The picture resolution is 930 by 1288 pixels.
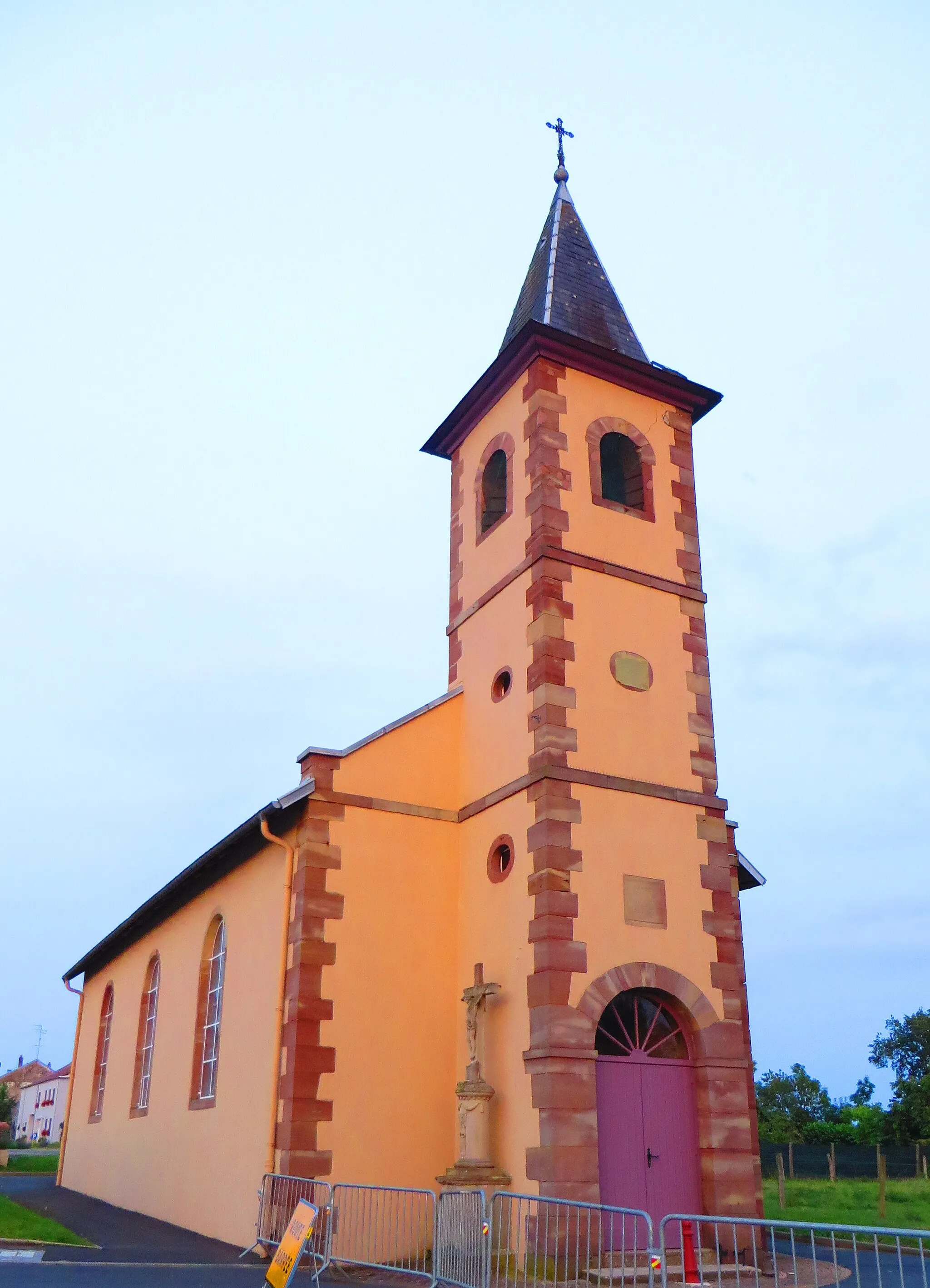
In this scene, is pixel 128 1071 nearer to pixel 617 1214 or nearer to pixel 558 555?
pixel 617 1214

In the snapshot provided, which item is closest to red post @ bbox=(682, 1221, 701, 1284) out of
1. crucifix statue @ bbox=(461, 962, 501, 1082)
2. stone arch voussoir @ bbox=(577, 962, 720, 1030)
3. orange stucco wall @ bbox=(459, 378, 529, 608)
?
stone arch voussoir @ bbox=(577, 962, 720, 1030)

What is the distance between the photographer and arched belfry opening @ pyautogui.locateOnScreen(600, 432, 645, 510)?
608 inches


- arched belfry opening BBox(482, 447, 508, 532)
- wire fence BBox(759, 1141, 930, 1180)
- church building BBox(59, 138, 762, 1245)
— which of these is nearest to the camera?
church building BBox(59, 138, 762, 1245)

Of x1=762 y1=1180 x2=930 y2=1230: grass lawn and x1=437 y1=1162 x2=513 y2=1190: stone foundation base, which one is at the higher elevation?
x1=437 y1=1162 x2=513 y2=1190: stone foundation base

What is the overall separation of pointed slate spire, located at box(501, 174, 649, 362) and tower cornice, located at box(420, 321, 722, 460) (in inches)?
8.3

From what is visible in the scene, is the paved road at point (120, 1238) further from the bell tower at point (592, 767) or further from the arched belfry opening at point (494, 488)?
the arched belfry opening at point (494, 488)

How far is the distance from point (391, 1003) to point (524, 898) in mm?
1950

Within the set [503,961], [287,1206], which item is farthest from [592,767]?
[287,1206]

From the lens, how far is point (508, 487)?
1531 cm

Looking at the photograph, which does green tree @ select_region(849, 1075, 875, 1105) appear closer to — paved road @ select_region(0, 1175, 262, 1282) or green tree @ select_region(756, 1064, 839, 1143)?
green tree @ select_region(756, 1064, 839, 1143)

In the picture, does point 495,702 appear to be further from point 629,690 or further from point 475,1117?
point 475,1117

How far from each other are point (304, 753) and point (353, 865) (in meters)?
1.38

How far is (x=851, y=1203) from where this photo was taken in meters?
19.2

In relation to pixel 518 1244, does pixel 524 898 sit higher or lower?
higher
